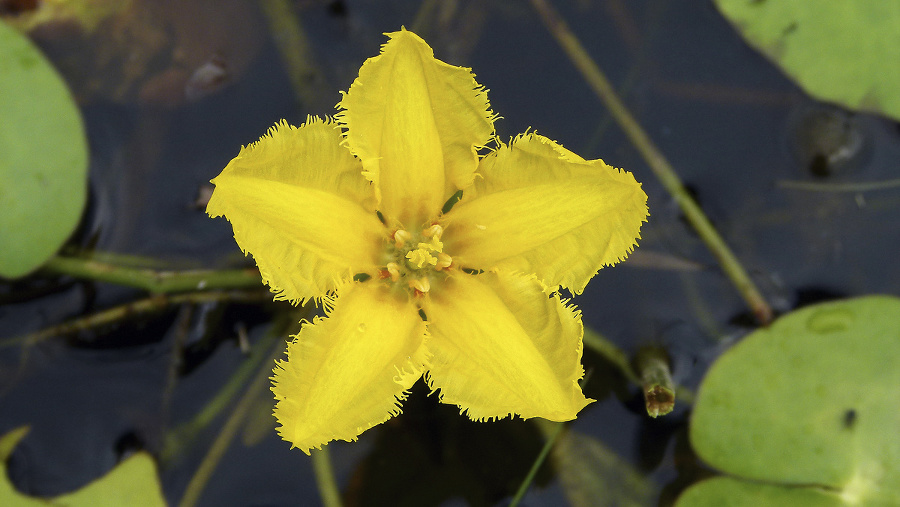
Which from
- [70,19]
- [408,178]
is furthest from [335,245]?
[70,19]

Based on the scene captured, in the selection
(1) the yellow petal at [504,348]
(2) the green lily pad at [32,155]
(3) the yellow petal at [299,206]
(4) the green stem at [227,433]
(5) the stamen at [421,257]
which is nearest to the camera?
(3) the yellow petal at [299,206]

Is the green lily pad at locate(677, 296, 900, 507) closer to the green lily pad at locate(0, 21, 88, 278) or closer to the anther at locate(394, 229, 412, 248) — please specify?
the anther at locate(394, 229, 412, 248)

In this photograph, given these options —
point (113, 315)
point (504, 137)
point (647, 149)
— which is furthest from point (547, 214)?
point (113, 315)

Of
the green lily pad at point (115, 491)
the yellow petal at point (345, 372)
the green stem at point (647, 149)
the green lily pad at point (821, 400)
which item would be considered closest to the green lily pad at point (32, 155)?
the green lily pad at point (115, 491)

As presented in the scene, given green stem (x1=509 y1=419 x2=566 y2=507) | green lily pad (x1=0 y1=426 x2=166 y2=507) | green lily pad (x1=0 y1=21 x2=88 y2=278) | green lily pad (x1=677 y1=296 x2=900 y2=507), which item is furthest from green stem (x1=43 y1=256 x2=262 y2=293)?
green lily pad (x1=677 y1=296 x2=900 y2=507)

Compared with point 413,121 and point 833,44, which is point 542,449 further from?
point 833,44

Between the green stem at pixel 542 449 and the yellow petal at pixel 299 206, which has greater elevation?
the yellow petal at pixel 299 206

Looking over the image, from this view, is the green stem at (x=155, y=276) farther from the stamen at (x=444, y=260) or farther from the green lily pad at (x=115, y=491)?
the stamen at (x=444, y=260)
